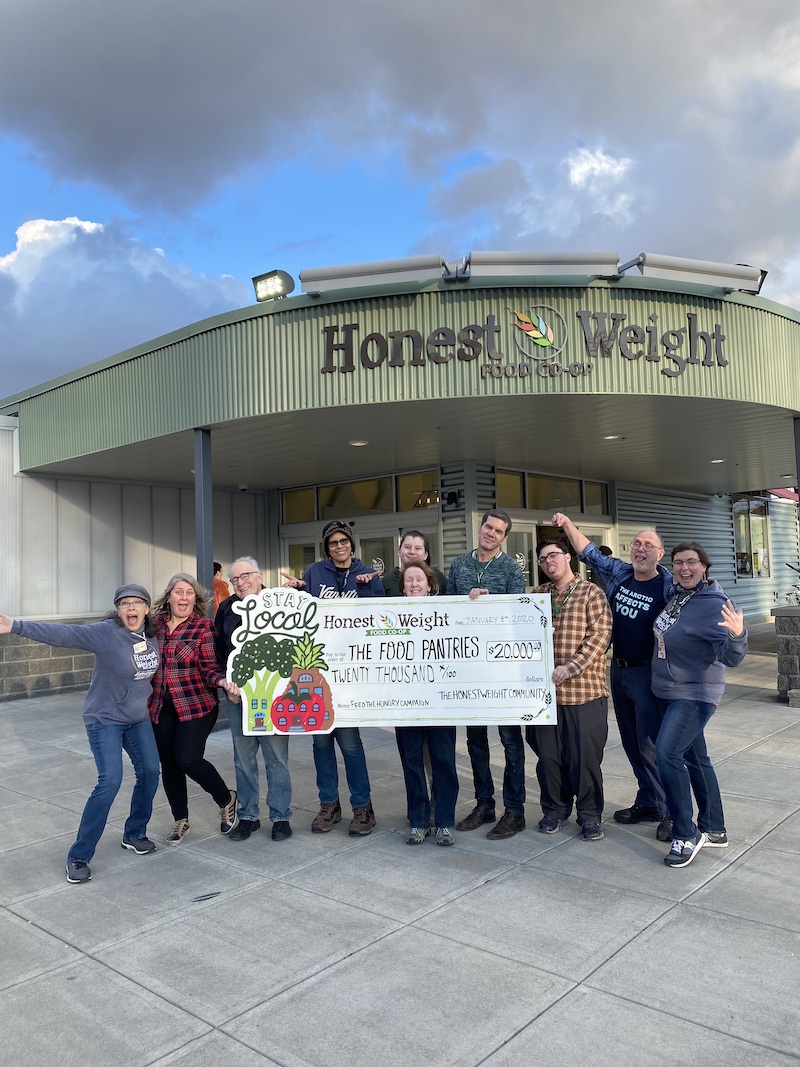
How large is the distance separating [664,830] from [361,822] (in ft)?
5.89

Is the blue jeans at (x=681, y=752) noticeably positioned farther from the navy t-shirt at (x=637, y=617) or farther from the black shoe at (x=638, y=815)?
the black shoe at (x=638, y=815)

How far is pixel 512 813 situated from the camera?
486cm

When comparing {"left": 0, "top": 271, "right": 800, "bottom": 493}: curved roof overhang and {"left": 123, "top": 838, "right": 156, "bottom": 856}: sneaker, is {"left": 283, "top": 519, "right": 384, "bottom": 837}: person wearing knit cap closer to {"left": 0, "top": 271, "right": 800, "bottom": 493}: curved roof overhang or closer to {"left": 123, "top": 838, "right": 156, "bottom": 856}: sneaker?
{"left": 123, "top": 838, "right": 156, "bottom": 856}: sneaker

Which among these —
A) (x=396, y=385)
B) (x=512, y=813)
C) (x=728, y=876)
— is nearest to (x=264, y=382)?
(x=396, y=385)

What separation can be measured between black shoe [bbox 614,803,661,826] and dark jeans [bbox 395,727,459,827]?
109 cm

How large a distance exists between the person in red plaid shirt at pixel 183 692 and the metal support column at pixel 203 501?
171 inches

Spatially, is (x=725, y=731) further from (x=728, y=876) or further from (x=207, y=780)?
(x=207, y=780)

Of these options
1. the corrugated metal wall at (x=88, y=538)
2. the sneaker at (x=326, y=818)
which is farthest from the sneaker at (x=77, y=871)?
the corrugated metal wall at (x=88, y=538)

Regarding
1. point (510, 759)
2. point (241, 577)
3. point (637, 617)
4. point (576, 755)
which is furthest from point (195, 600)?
point (637, 617)

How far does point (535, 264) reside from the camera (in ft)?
26.4

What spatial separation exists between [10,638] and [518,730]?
8.95 meters

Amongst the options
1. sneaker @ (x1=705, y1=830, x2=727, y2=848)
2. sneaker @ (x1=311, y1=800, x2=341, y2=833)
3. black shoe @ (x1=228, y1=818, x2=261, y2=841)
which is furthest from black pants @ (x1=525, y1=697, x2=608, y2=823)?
black shoe @ (x1=228, y1=818, x2=261, y2=841)

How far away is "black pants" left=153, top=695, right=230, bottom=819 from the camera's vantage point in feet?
15.7

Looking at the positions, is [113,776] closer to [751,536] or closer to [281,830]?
[281,830]
